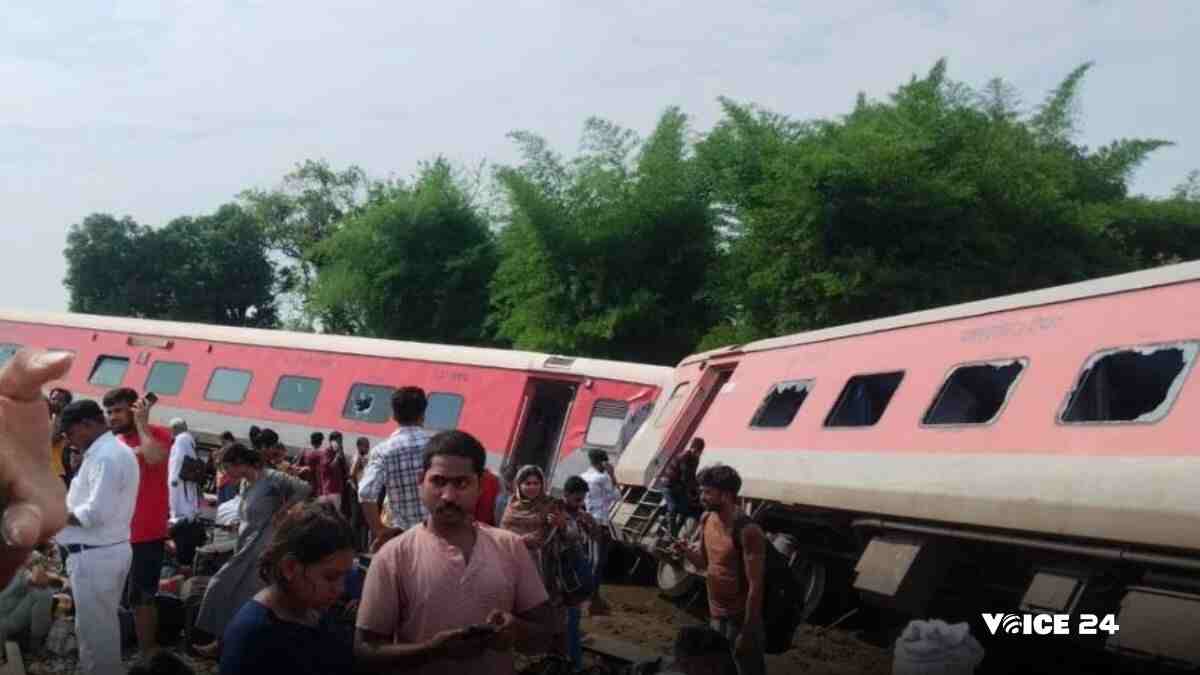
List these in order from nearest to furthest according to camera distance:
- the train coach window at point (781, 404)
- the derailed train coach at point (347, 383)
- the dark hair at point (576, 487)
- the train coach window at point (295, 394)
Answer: the dark hair at point (576, 487) < the train coach window at point (781, 404) < the derailed train coach at point (347, 383) < the train coach window at point (295, 394)

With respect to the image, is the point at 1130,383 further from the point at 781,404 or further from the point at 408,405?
the point at 408,405

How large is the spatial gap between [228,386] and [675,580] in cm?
899

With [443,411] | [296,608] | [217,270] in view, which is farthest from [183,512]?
[217,270]

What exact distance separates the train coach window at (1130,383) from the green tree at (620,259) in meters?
15.4

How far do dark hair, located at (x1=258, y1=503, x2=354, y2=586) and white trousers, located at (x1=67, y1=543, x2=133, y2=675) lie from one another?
11.4ft

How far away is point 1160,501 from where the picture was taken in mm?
6125

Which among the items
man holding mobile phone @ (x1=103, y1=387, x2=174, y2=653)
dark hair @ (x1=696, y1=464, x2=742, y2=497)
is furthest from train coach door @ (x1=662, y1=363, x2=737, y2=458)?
dark hair @ (x1=696, y1=464, x2=742, y2=497)

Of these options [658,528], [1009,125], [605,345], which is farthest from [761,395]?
[1009,125]

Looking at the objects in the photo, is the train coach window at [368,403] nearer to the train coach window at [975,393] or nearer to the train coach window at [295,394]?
the train coach window at [295,394]

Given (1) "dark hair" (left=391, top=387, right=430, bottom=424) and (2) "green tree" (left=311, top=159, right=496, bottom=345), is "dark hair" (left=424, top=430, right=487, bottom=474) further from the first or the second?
(2) "green tree" (left=311, top=159, right=496, bottom=345)

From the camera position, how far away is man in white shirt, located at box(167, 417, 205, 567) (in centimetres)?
992

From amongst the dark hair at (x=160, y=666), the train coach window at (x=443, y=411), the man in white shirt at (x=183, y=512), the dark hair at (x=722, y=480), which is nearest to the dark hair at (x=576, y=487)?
the dark hair at (x=722, y=480)

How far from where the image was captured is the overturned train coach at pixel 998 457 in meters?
6.37

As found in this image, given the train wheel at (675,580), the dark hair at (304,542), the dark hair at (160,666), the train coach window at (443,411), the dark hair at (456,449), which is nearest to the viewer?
the dark hair at (160,666)
